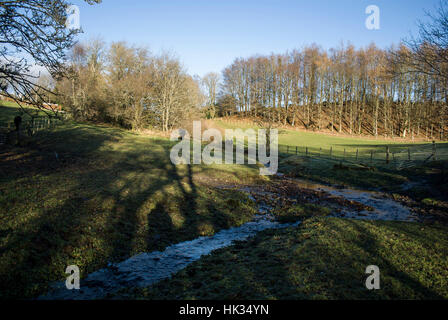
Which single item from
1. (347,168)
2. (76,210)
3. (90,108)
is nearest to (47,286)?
(76,210)

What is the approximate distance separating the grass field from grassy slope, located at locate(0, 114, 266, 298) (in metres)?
0.05

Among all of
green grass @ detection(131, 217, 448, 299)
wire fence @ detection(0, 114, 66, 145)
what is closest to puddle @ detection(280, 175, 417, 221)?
green grass @ detection(131, 217, 448, 299)

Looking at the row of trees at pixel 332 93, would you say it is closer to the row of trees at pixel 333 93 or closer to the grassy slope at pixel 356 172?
the row of trees at pixel 333 93

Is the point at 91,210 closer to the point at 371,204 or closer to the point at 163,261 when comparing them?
the point at 163,261

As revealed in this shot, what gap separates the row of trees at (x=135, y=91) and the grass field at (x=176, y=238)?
99.7ft

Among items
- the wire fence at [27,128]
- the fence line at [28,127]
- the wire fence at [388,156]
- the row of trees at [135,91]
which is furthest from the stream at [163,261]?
the row of trees at [135,91]

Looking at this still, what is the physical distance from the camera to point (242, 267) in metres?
8.30

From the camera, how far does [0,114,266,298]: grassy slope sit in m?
8.41

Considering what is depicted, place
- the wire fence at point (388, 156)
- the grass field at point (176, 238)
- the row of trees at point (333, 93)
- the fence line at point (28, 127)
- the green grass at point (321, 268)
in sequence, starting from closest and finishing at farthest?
the green grass at point (321, 268) → the grass field at point (176, 238) → the wire fence at point (388, 156) → the fence line at point (28, 127) → the row of trees at point (333, 93)

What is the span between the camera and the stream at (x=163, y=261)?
292 inches

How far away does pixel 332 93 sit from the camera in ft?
246

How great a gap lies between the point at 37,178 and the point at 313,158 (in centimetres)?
3219

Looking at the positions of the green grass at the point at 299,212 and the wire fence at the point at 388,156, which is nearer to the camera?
the green grass at the point at 299,212

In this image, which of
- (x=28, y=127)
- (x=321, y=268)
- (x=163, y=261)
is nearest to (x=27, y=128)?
(x=28, y=127)
